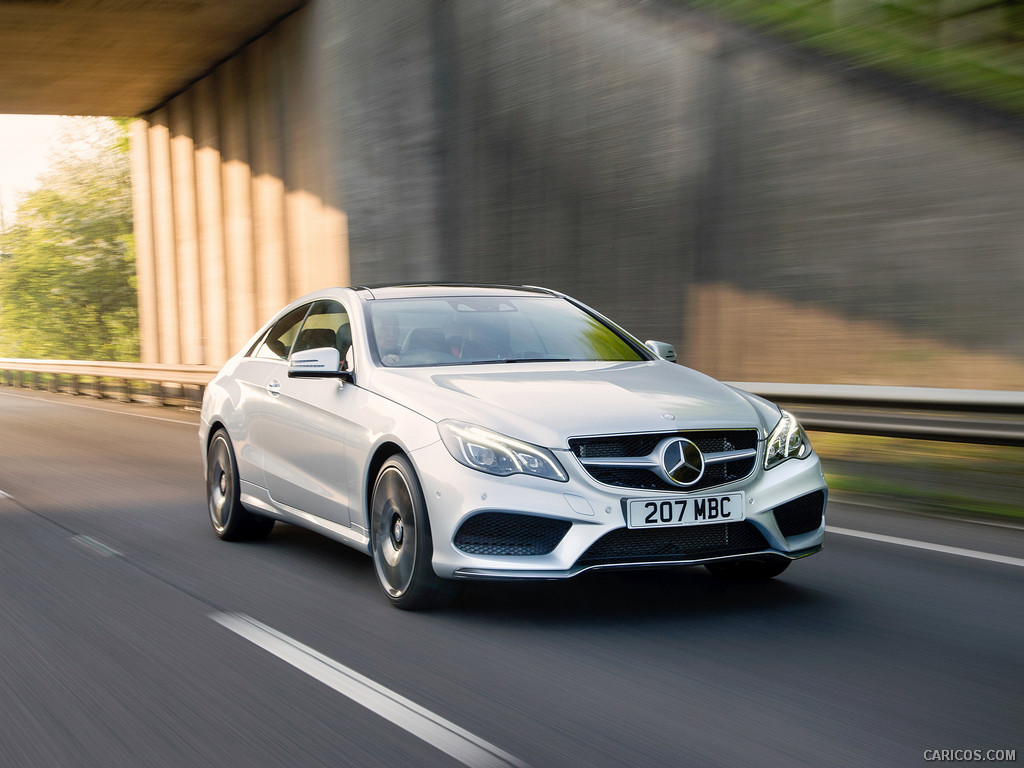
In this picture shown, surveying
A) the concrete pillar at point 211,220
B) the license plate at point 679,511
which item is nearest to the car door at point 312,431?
the license plate at point 679,511

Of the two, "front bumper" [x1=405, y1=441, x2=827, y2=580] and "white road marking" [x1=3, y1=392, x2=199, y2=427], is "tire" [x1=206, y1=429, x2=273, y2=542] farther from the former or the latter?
"white road marking" [x1=3, y1=392, x2=199, y2=427]

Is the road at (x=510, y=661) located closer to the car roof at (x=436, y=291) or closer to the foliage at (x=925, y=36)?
the car roof at (x=436, y=291)

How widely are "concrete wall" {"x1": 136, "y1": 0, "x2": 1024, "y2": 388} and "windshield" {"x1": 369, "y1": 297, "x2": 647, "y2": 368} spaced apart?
4911 mm

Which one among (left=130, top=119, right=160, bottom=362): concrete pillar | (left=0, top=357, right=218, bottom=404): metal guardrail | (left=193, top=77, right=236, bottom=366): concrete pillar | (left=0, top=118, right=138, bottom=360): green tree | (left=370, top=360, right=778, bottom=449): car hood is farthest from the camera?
(left=0, top=118, right=138, bottom=360): green tree

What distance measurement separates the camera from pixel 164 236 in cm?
2773

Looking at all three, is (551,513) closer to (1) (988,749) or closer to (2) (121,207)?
(1) (988,749)

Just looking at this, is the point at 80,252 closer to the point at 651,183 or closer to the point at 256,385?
the point at 651,183

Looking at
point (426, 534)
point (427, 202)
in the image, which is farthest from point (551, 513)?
point (427, 202)

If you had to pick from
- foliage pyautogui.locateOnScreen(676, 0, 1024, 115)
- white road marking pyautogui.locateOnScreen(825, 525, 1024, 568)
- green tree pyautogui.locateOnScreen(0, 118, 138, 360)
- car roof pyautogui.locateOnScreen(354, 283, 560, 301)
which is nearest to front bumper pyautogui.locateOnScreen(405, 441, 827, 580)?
car roof pyautogui.locateOnScreen(354, 283, 560, 301)

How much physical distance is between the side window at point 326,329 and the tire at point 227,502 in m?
0.95

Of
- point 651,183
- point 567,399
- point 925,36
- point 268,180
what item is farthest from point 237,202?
point 567,399

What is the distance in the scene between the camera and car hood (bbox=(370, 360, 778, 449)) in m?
5.05

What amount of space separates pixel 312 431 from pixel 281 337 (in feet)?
A: 4.31

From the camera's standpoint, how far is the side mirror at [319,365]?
605 cm
